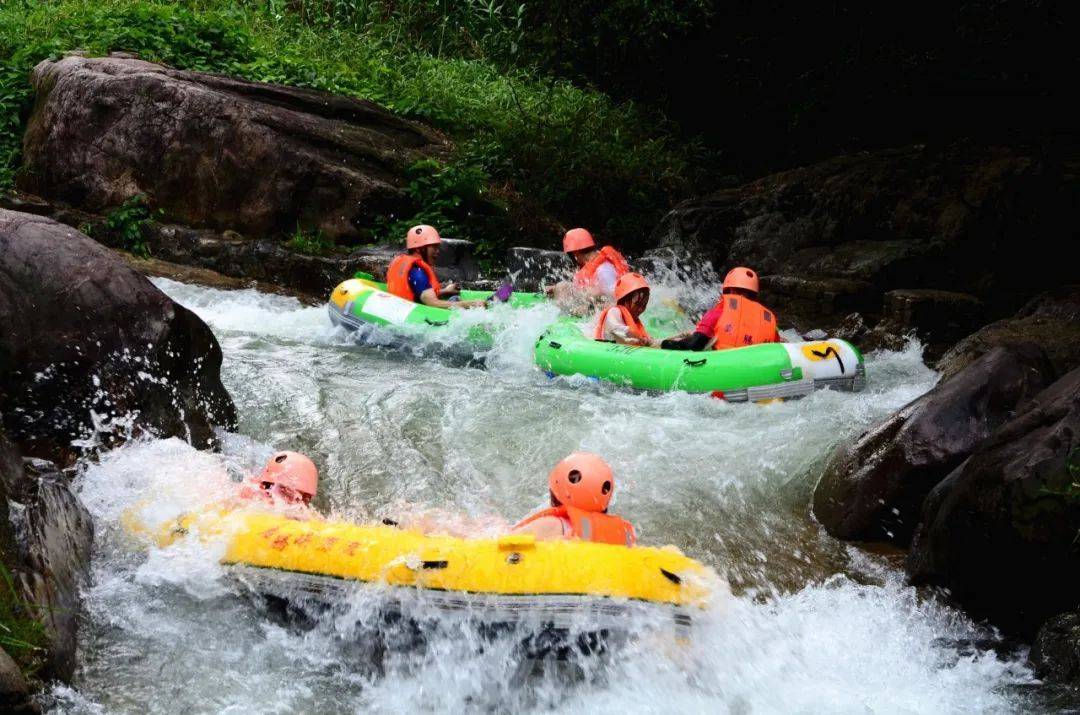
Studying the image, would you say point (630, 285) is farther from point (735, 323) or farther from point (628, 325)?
point (735, 323)

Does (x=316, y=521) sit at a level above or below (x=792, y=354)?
below

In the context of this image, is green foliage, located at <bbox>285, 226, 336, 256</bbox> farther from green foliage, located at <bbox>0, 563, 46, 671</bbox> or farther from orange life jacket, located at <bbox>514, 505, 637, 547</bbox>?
green foliage, located at <bbox>0, 563, 46, 671</bbox>

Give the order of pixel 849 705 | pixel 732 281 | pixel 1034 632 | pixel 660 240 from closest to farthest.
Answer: pixel 849 705 → pixel 1034 632 → pixel 732 281 → pixel 660 240

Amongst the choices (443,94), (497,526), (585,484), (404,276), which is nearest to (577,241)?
(404,276)

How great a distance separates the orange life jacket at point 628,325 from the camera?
9.00 metres

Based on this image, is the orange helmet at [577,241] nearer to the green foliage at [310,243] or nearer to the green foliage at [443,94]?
the green foliage at [443,94]

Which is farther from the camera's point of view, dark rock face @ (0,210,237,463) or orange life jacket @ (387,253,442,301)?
orange life jacket @ (387,253,442,301)

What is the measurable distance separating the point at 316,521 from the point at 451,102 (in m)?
10.9

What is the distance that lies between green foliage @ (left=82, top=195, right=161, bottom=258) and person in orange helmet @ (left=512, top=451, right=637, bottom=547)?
9061mm

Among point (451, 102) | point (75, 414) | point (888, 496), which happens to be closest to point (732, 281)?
point (888, 496)

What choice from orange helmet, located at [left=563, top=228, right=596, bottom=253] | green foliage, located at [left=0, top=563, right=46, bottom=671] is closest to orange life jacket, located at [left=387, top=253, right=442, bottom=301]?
orange helmet, located at [left=563, top=228, right=596, bottom=253]

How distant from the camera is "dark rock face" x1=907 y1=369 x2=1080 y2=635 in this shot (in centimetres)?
464

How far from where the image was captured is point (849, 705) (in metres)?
4.20

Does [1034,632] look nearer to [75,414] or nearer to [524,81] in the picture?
[75,414]
